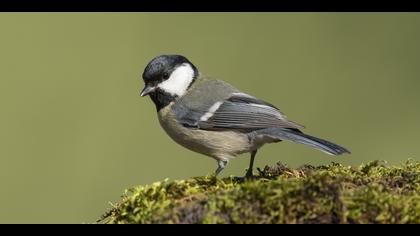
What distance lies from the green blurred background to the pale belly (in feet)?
5.51

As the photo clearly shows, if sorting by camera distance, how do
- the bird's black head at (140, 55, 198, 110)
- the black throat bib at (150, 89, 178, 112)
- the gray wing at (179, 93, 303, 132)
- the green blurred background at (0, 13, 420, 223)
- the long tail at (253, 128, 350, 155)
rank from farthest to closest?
the green blurred background at (0, 13, 420, 223)
the black throat bib at (150, 89, 178, 112)
the bird's black head at (140, 55, 198, 110)
the gray wing at (179, 93, 303, 132)
the long tail at (253, 128, 350, 155)

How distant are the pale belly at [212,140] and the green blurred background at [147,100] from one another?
168cm

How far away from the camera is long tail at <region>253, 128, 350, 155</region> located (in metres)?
2.88

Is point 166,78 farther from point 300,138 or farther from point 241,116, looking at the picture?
point 300,138

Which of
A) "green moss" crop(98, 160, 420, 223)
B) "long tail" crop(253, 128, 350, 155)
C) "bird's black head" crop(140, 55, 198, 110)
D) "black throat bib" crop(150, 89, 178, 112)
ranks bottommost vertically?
"green moss" crop(98, 160, 420, 223)

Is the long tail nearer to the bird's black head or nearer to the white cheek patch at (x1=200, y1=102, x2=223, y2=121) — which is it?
the white cheek patch at (x1=200, y1=102, x2=223, y2=121)

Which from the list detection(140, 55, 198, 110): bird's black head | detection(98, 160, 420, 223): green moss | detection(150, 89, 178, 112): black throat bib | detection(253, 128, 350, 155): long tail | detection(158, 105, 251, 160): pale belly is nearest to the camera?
detection(98, 160, 420, 223): green moss

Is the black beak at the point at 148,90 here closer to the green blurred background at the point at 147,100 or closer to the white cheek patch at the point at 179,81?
the white cheek patch at the point at 179,81

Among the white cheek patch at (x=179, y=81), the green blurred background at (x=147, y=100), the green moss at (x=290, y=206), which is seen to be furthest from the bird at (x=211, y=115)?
the green blurred background at (x=147, y=100)

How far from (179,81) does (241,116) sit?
0.54 metres

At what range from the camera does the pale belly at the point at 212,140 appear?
3512 mm

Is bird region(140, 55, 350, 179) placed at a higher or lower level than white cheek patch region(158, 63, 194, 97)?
lower

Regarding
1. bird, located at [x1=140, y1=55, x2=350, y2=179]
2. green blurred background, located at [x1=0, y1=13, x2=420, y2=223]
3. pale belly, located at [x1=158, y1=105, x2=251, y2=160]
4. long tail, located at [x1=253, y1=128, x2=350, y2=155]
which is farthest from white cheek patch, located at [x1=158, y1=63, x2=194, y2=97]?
green blurred background, located at [x1=0, y1=13, x2=420, y2=223]

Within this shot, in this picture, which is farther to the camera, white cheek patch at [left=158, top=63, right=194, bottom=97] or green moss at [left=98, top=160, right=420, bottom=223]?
white cheek patch at [left=158, top=63, right=194, bottom=97]
